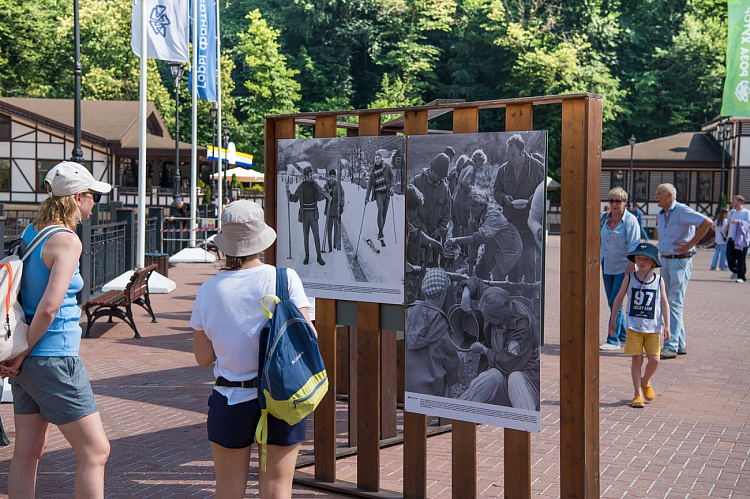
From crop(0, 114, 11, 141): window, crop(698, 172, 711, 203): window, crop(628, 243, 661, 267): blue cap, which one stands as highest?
crop(0, 114, 11, 141): window

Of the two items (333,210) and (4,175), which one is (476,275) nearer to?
(333,210)

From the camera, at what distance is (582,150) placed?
13.9 ft

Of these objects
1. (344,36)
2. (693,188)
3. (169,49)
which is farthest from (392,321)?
(344,36)

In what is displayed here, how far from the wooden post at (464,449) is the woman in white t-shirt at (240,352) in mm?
1304

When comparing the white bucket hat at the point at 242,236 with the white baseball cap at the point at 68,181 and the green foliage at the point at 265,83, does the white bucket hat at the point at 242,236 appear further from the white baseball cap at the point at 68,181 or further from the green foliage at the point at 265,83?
the green foliage at the point at 265,83

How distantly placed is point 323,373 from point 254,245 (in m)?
0.58

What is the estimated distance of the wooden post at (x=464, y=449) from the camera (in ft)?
15.5

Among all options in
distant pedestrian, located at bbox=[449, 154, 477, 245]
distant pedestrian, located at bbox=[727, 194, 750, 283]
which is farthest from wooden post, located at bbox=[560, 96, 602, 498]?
distant pedestrian, located at bbox=[727, 194, 750, 283]

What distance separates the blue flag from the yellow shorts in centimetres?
2176

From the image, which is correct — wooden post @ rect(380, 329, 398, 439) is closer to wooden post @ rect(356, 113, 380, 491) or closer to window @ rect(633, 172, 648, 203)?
wooden post @ rect(356, 113, 380, 491)

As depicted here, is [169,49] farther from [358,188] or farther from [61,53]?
[61,53]

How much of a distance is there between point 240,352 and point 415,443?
1.69 metres

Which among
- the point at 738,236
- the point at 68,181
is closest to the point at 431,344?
the point at 68,181

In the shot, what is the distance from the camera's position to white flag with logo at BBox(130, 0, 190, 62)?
1753 cm
